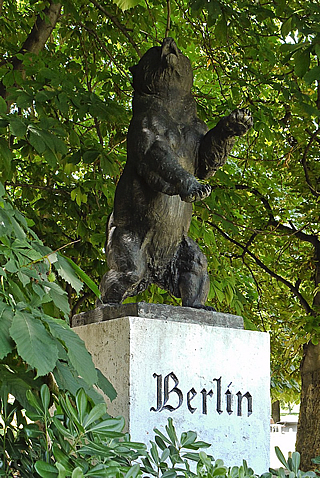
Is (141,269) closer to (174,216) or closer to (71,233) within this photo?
(174,216)

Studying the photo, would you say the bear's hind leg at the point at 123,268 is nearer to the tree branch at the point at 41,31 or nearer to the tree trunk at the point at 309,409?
the tree branch at the point at 41,31

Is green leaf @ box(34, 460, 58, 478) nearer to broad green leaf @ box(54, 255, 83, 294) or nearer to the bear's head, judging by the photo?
broad green leaf @ box(54, 255, 83, 294)

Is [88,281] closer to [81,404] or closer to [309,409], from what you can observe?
[81,404]

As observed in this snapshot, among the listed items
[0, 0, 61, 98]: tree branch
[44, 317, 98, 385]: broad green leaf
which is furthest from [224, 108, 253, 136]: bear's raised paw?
[0, 0, 61, 98]: tree branch

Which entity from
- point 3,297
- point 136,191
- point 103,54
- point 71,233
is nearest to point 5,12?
point 103,54

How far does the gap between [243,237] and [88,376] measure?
6391mm

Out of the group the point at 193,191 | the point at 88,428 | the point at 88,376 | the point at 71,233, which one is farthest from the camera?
the point at 71,233

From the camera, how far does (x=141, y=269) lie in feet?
9.17

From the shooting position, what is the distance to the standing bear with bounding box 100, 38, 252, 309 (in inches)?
108

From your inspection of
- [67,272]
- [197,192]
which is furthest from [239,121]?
[67,272]

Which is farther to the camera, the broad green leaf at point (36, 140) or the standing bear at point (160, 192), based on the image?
the broad green leaf at point (36, 140)

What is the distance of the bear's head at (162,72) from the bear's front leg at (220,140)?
292 millimetres

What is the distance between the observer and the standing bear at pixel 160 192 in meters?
2.73

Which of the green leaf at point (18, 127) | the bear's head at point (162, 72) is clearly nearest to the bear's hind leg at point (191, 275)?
the bear's head at point (162, 72)
